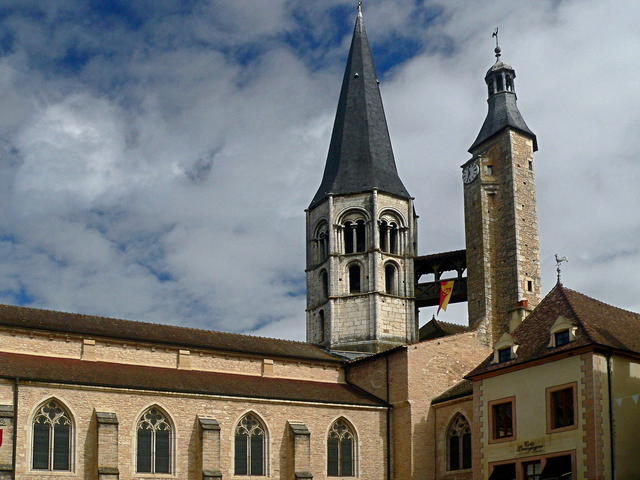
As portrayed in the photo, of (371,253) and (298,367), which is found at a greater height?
(371,253)

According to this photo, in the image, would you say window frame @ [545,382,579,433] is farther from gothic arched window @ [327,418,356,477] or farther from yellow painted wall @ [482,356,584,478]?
gothic arched window @ [327,418,356,477]

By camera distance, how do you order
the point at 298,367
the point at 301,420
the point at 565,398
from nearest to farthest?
the point at 565,398, the point at 301,420, the point at 298,367

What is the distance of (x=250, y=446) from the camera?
3619cm

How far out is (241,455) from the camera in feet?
118

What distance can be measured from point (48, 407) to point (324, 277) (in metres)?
18.9

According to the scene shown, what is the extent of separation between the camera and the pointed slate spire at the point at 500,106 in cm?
4594

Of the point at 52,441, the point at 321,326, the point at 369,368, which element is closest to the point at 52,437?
the point at 52,441

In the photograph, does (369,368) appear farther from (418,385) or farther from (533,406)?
(533,406)

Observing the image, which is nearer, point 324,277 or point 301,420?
point 301,420

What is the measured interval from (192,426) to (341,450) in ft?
21.7

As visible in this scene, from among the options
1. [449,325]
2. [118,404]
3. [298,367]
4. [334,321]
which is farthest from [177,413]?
[449,325]

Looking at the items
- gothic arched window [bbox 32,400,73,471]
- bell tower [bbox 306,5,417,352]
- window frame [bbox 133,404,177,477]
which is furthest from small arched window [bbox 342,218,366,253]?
gothic arched window [bbox 32,400,73,471]

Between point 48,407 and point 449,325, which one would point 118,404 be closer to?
point 48,407

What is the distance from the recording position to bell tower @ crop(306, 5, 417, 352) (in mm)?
46406
